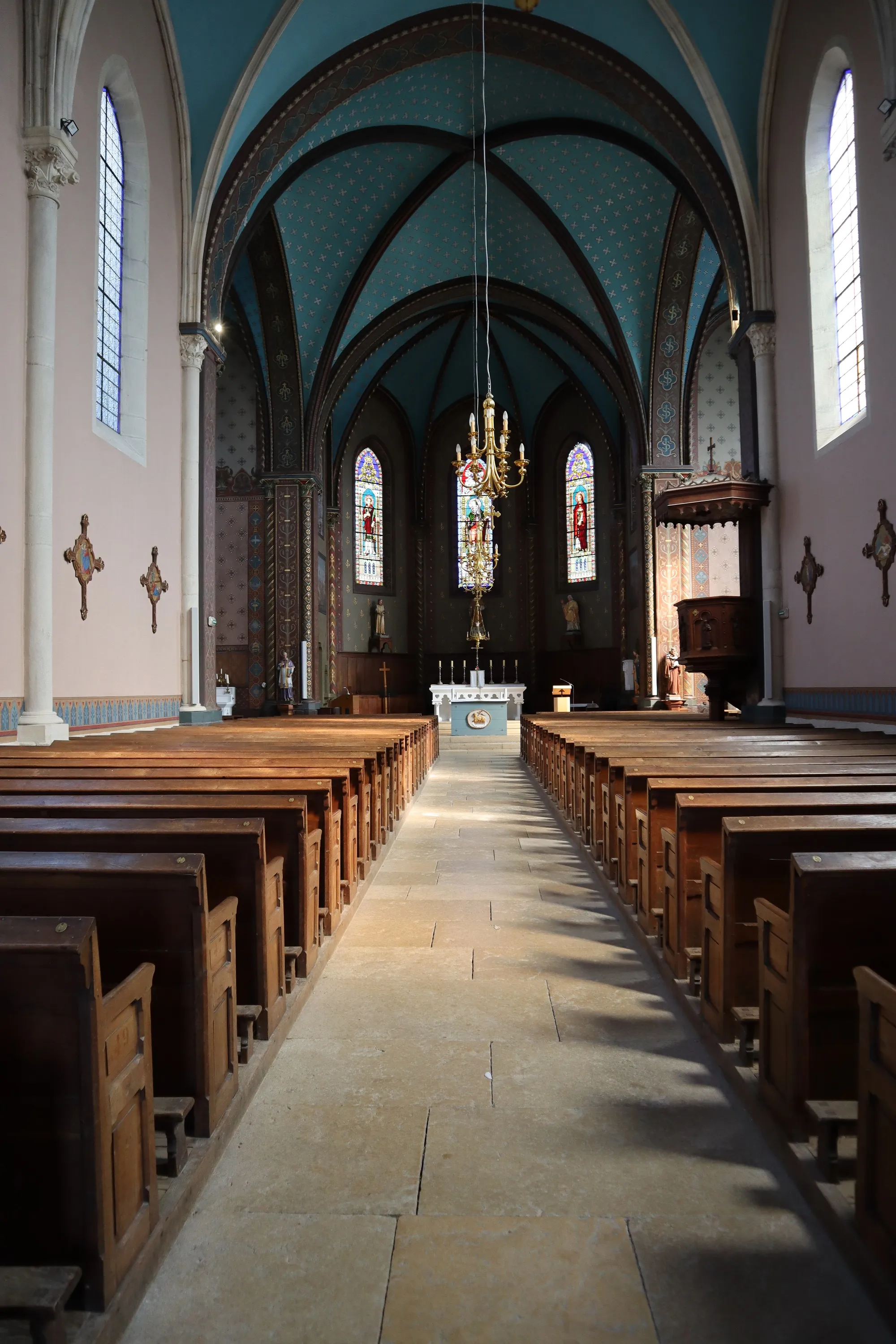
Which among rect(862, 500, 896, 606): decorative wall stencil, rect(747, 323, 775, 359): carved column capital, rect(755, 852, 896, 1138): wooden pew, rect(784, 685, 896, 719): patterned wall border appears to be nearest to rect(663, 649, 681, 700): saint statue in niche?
rect(784, 685, 896, 719): patterned wall border

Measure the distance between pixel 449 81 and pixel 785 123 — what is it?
21.1 feet

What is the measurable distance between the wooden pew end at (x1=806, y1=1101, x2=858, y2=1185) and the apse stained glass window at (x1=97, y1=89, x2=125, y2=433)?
10.4 m

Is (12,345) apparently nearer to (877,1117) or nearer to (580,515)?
(877,1117)

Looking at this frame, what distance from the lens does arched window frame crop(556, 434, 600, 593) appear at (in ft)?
86.2

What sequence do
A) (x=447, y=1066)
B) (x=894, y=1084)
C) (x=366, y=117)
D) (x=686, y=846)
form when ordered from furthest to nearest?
1. (x=366, y=117)
2. (x=686, y=846)
3. (x=447, y=1066)
4. (x=894, y=1084)

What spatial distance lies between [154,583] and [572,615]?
628 inches

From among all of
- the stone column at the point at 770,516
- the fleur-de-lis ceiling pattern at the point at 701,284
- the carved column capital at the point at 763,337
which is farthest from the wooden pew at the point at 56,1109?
the fleur-de-lis ceiling pattern at the point at 701,284

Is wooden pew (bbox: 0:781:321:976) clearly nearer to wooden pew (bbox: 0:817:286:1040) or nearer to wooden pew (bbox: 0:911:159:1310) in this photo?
wooden pew (bbox: 0:817:286:1040)

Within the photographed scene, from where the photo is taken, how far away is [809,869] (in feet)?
7.37

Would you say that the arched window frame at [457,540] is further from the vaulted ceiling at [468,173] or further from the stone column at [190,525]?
the stone column at [190,525]

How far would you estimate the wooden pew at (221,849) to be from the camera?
2.88 m

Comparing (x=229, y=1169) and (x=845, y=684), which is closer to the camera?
(x=229, y=1169)

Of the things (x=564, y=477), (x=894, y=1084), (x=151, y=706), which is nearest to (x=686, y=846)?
(x=894, y=1084)

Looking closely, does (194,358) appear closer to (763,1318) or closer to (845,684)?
(845,684)
